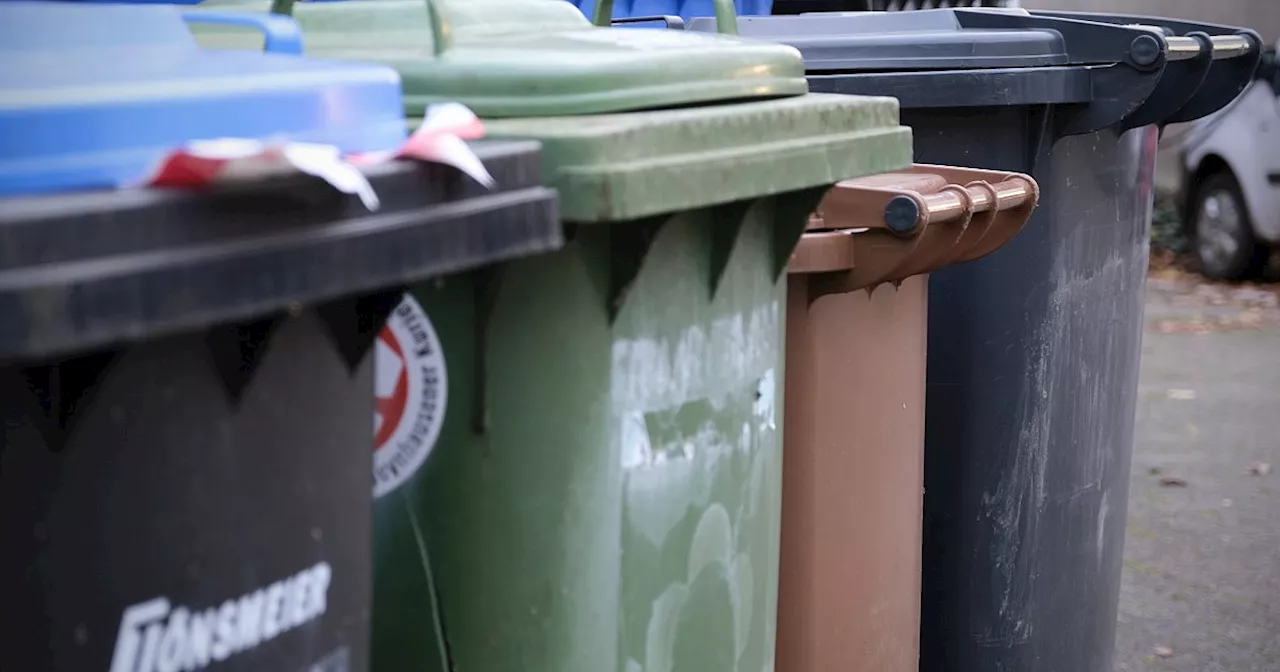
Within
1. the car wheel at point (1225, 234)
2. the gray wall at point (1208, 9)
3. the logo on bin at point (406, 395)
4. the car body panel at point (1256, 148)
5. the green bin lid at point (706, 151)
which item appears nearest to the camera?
the green bin lid at point (706, 151)

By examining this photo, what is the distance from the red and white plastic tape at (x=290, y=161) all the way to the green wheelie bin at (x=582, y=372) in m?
0.32

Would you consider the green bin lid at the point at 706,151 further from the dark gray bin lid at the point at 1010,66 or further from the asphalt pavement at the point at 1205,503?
the asphalt pavement at the point at 1205,503

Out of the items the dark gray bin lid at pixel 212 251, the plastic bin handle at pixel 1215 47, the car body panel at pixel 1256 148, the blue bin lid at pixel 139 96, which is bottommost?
the car body panel at pixel 1256 148

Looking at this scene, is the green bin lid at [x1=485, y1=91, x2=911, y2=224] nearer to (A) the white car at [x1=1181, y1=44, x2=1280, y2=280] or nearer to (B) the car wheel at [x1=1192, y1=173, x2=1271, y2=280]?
(A) the white car at [x1=1181, y1=44, x2=1280, y2=280]

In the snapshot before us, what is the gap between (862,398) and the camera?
276 centimetres

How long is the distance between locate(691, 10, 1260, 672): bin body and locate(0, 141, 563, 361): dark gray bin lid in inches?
71.9

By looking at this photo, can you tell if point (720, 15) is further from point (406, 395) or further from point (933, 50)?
point (406, 395)

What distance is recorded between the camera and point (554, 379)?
1.94 meters

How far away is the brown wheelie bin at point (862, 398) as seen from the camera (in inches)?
103

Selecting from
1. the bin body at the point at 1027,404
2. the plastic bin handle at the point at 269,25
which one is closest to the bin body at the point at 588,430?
the plastic bin handle at the point at 269,25

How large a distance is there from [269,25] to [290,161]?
17.8 inches

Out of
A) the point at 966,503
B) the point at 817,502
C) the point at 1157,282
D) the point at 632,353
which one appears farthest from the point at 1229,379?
the point at 632,353

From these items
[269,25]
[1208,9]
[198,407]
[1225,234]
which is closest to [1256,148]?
[1225,234]

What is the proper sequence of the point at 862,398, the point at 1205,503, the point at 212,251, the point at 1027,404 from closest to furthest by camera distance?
the point at 212,251, the point at 862,398, the point at 1027,404, the point at 1205,503
